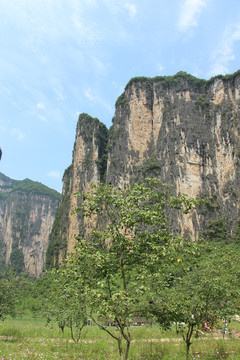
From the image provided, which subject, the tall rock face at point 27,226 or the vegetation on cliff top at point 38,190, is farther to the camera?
the vegetation on cliff top at point 38,190

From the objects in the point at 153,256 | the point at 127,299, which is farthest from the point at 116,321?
the point at 153,256

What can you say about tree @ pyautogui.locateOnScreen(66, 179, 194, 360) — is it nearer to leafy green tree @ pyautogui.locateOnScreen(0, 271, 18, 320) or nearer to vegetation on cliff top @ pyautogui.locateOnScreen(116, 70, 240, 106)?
leafy green tree @ pyautogui.locateOnScreen(0, 271, 18, 320)

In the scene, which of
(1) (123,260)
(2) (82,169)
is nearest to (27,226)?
(2) (82,169)

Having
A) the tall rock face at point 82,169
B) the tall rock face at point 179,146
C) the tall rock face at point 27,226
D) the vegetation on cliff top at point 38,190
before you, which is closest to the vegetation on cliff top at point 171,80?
the tall rock face at point 179,146

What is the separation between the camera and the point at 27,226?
333 feet

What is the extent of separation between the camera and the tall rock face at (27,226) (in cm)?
9356

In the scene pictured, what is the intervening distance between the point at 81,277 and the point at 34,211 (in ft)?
338

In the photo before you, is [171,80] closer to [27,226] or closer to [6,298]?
[6,298]

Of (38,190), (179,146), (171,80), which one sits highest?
(171,80)

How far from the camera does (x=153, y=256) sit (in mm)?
5672

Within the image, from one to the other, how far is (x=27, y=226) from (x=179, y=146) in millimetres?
73473

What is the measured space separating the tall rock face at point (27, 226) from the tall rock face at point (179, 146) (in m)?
42.0

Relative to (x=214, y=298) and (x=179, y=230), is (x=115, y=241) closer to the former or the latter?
(x=214, y=298)

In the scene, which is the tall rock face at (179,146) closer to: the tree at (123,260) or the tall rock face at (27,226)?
the tree at (123,260)
